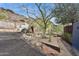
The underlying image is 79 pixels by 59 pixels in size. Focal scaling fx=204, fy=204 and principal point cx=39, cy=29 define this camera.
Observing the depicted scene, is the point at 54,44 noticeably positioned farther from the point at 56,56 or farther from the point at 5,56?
the point at 5,56

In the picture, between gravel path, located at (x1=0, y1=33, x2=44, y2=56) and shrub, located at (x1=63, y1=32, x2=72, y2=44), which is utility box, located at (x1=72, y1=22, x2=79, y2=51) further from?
gravel path, located at (x1=0, y1=33, x2=44, y2=56)

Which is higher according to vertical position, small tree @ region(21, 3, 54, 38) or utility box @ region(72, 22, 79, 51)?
small tree @ region(21, 3, 54, 38)

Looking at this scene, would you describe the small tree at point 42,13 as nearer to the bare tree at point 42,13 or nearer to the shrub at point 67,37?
the bare tree at point 42,13

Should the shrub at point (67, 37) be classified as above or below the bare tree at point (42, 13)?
below

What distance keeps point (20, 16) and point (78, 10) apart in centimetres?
47

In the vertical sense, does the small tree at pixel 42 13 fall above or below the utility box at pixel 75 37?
above

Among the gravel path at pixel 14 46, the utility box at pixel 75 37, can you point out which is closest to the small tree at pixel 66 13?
the utility box at pixel 75 37

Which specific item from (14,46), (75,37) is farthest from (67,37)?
(14,46)

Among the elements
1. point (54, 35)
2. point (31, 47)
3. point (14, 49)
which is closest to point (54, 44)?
point (54, 35)

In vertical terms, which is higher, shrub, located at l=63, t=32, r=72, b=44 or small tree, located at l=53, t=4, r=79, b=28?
small tree, located at l=53, t=4, r=79, b=28

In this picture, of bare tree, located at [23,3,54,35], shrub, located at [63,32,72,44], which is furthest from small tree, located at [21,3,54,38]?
shrub, located at [63,32,72,44]

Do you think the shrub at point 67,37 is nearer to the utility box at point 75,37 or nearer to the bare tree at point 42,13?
the utility box at point 75,37

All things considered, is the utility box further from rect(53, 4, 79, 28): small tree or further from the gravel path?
the gravel path

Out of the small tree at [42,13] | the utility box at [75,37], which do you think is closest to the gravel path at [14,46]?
the small tree at [42,13]
